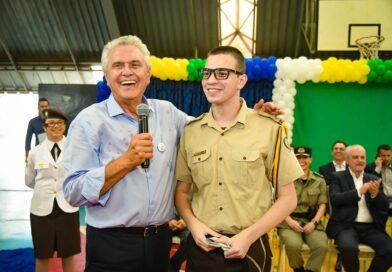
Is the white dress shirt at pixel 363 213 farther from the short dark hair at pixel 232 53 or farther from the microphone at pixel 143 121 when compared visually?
the microphone at pixel 143 121

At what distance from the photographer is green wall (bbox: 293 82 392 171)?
6.89 m

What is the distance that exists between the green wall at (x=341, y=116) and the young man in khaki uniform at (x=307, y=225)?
2749 mm

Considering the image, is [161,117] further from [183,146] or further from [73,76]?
[73,76]

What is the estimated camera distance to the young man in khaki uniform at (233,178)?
169 centimetres

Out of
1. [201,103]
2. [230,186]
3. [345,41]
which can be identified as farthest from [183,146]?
[345,41]

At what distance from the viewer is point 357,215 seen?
3.99 metres

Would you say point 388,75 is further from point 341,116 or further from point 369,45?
point 369,45

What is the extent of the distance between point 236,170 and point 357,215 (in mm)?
2787

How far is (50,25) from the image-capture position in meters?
10.2

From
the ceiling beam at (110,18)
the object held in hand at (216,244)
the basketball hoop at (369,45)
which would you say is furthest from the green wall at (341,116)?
the object held in hand at (216,244)

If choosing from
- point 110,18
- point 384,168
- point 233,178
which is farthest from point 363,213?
point 110,18

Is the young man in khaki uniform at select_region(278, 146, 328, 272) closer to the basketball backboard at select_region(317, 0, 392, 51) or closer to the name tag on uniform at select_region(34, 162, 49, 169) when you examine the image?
the name tag on uniform at select_region(34, 162, 49, 169)

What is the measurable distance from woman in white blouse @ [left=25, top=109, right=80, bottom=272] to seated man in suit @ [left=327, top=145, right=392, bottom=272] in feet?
8.43

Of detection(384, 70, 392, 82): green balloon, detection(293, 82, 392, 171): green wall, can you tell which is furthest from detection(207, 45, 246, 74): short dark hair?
detection(384, 70, 392, 82): green balloon
